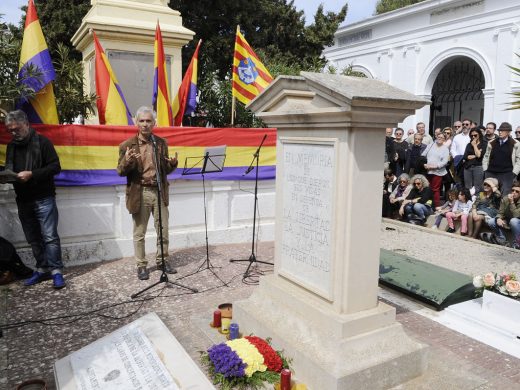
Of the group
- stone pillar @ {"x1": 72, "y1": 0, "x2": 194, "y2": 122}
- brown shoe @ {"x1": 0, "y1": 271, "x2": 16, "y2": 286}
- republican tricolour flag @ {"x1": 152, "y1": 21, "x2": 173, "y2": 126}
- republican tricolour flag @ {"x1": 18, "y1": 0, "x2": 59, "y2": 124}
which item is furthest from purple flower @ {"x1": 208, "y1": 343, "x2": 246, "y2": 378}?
stone pillar @ {"x1": 72, "y1": 0, "x2": 194, "y2": 122}

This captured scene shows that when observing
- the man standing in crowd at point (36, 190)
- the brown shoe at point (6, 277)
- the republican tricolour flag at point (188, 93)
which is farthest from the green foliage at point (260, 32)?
the brown shoe at point (6, 277)

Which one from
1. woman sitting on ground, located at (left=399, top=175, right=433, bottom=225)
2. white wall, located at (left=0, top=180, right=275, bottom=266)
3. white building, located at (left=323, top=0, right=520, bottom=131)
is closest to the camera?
white wall, located at (left=0, top=180, right=275, bottom=266)

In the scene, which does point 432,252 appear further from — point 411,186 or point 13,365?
point 13,365

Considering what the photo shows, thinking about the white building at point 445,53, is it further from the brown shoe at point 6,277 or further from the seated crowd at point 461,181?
the brown shoe at point 6,277

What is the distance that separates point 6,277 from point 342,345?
169 inches

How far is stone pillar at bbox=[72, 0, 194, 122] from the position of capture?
759cm

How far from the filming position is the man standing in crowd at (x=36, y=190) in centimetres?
531

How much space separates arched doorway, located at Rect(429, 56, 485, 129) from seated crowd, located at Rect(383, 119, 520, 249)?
8.37m

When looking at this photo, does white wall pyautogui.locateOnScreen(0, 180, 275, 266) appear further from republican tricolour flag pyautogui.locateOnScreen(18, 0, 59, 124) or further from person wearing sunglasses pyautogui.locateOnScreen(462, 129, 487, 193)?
person wearing sunglasses pyautogui.locateOnScreen(462, 129, 487, 193)

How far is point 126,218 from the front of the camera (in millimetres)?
6723

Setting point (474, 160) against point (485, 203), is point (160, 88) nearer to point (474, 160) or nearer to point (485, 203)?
Answer: point (485, 203)

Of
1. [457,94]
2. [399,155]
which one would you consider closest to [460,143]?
[399,155]

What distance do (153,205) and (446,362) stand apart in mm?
3587

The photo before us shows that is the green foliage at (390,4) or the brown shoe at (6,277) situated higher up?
the green foliage at (390,4)
